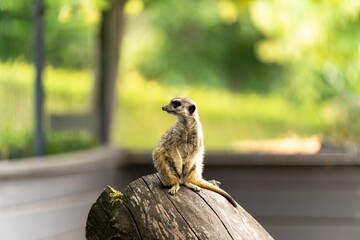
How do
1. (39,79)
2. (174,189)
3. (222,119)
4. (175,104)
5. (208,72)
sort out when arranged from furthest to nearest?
(208,72), (222,119), (39,79), (175,104), (174,189)

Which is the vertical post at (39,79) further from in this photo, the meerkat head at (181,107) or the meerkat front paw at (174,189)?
the meerkat front paw at (174,189)

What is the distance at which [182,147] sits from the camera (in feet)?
16.8

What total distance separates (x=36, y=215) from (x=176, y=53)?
1644 centimetres

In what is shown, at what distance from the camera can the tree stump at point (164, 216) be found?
181 inches

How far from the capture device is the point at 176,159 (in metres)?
5.08

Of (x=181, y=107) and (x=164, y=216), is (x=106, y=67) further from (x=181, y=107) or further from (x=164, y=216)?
(x=164, y=216)

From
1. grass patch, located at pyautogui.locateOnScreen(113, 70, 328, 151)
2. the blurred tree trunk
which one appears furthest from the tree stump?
grass patch, located at pyautogui.locateOnScreen(113, 70, 328, 151)

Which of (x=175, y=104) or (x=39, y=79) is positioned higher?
(x=175, y=104)

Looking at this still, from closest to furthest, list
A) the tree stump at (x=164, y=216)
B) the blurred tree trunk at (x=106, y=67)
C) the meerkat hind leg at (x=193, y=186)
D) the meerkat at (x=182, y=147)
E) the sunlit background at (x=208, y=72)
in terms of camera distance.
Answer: the tree stump at (x=164, y=216) < the meerkat hind leg at (x=193, y=186) < the meerkat at (x=182, y=147) < the sunlit background at (x=208, y=72) < the blurred tree trunk at (x=106, y=67)

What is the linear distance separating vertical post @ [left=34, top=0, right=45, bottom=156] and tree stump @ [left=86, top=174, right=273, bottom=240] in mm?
6559

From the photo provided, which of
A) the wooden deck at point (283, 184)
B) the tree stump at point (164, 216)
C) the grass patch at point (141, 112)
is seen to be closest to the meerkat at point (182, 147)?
the tree stump at point (164, 216)

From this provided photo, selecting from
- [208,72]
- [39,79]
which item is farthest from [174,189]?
[208,72]

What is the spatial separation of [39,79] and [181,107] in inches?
259

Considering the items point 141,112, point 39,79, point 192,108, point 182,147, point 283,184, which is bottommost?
point 283,184
